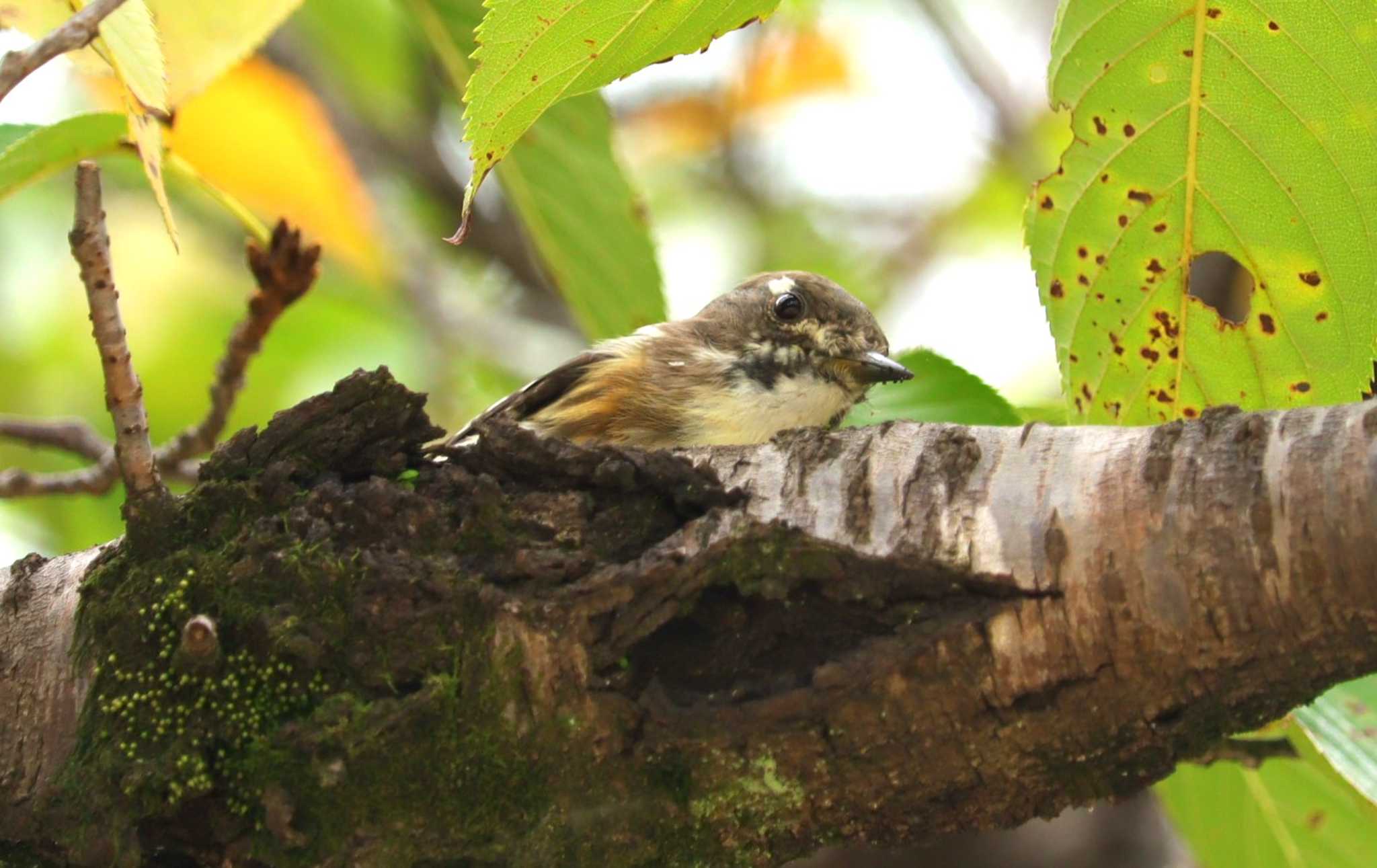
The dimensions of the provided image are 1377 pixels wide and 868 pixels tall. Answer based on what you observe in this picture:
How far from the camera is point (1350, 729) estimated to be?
351cm

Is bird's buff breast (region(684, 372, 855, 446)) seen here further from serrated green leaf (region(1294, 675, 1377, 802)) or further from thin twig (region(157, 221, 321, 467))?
serrated green leaf (region(1294, 675, 1377, 802))

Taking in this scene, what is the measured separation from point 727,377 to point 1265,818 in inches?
79.5

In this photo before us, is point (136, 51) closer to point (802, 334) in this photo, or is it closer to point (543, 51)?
point (543, 51)

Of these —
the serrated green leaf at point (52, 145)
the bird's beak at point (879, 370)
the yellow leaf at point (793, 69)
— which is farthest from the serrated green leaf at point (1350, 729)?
the yellow leaf at point (793, 69)

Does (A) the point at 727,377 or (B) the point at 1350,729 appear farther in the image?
(A) the point at 727,377

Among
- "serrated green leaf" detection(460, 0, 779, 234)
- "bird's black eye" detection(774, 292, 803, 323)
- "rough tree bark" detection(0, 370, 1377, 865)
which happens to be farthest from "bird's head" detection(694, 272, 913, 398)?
"serrated green leaf" detection(460, 0, 779, 234)

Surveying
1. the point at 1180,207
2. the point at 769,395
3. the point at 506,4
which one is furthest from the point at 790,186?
the point at 506,4

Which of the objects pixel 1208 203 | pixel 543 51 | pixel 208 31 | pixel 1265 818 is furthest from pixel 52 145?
pixel 1265 818

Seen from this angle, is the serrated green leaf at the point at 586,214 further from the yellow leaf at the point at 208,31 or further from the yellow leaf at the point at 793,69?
the yellow leaf at the point at 793,69

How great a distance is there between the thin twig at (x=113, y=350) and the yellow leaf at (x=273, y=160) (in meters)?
3.19

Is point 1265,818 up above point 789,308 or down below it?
below

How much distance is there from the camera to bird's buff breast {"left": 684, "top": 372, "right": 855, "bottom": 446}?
419 cm

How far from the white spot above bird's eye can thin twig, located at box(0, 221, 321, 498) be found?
57.8 inches

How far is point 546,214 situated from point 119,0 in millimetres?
2193
